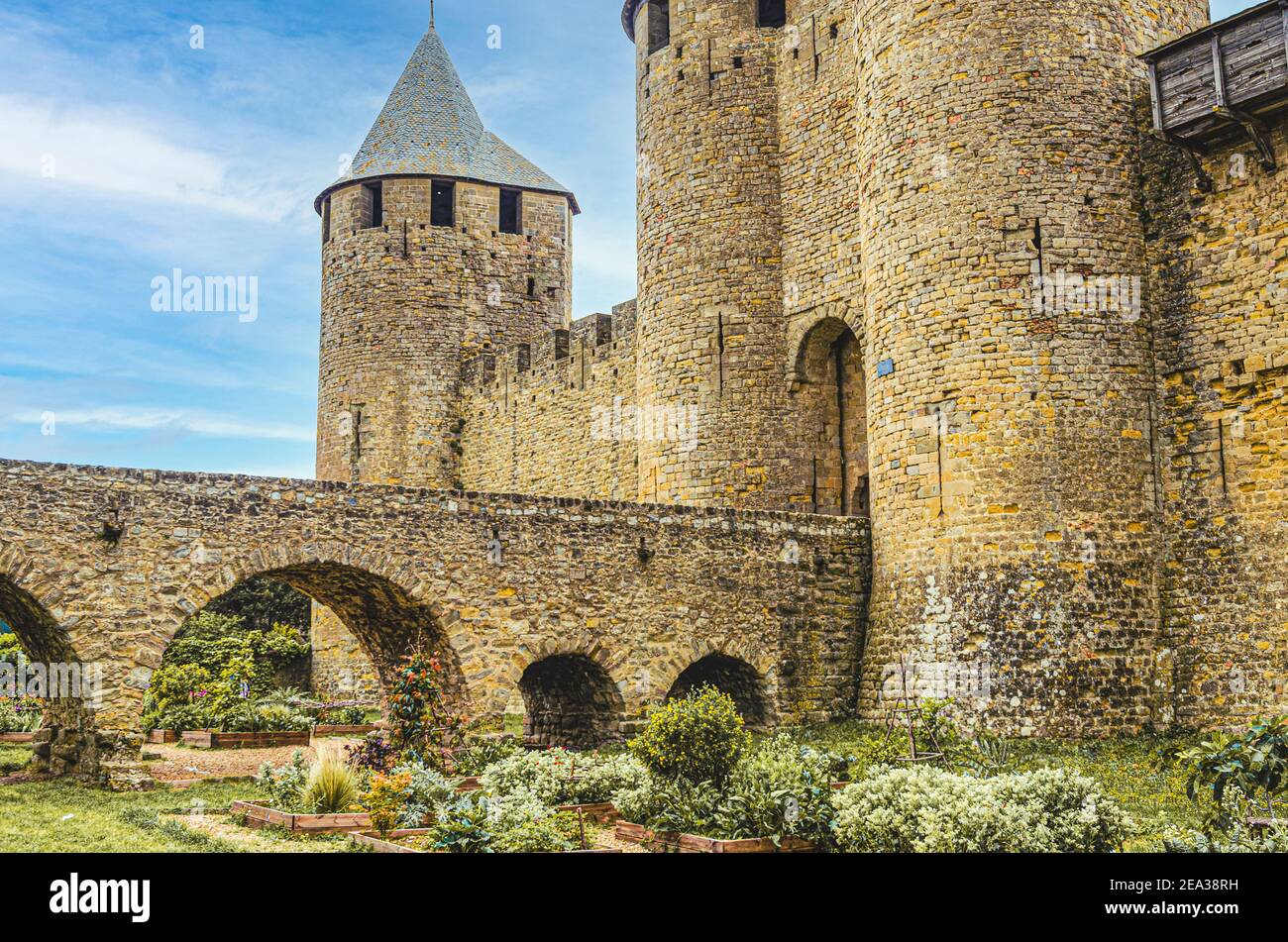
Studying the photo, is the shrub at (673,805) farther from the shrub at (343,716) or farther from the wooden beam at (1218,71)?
the shrub at (343,716)

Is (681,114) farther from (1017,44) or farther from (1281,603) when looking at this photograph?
(1281,603)

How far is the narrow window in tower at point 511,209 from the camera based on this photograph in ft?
98.6

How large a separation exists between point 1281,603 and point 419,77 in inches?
929

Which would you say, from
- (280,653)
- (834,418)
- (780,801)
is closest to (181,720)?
(280,653)

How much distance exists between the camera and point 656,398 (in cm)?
2130

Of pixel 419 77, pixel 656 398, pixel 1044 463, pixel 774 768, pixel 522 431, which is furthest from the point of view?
pixel 419 77

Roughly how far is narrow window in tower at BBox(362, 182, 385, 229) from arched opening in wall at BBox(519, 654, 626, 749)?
15.5 meters

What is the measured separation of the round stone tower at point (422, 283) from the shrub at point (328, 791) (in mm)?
17790

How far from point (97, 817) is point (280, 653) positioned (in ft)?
53.3

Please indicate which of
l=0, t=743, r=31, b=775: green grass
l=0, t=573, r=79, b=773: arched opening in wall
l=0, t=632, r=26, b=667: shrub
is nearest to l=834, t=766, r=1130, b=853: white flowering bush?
l=0, t=573, r=79, b=773: arched opening in wall

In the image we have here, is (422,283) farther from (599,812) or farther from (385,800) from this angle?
(385,800)

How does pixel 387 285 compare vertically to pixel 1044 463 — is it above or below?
above

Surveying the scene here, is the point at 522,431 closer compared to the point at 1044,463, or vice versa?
the point at 1044,463
